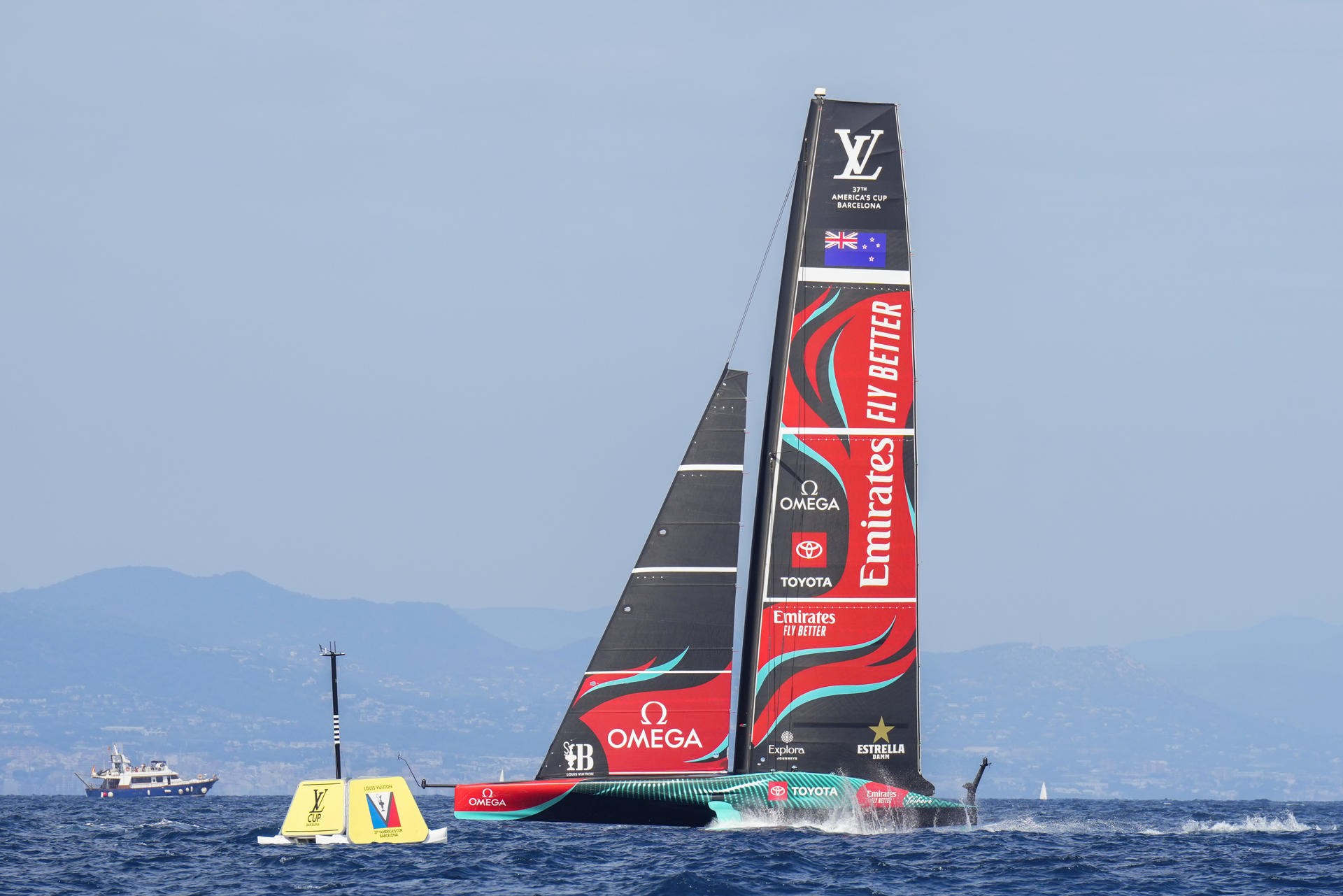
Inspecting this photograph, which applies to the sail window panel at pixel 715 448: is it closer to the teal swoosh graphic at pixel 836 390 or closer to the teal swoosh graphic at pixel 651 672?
the teal swoosh graphic at pixel 836 390

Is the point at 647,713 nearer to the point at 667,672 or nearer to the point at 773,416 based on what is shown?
the point at 667,672

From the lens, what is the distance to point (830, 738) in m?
37.6

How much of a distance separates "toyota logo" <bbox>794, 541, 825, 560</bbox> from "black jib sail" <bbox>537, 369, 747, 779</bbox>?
1.31 meters

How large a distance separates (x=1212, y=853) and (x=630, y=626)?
502 inches

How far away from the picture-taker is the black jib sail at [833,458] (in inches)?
1470

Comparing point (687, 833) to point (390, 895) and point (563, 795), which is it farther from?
point (390, 895)

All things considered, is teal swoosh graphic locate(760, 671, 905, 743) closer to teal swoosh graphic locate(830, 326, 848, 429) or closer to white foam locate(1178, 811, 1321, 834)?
teal swoosh graphic locate(830, 326, 848, 429)

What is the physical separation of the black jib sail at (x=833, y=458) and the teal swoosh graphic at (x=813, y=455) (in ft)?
0.09

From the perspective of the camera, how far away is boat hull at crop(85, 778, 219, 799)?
481 ft

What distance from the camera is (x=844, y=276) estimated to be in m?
37.5

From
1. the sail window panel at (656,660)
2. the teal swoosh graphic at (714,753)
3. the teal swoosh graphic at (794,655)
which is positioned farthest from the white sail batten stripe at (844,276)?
the teal swoosh graphic at (714,753)

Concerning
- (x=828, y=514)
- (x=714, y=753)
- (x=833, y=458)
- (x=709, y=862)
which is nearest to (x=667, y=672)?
(x=714, y=753)

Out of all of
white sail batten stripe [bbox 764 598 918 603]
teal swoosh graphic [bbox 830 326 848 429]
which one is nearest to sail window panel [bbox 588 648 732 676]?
white sail batten stripe [bbox 764 598 918 603]

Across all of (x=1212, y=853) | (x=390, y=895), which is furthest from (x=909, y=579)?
(x=390, y=895)
